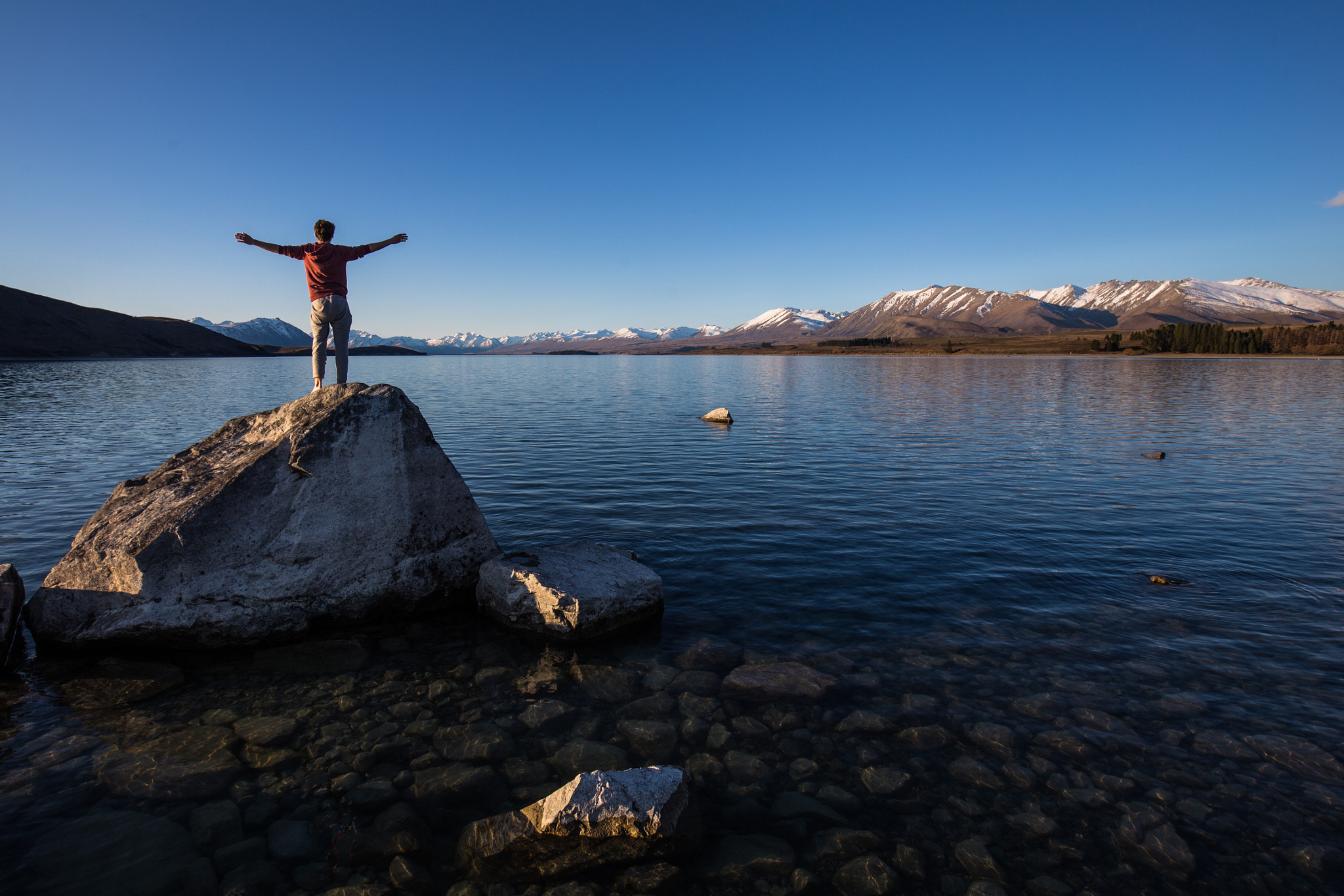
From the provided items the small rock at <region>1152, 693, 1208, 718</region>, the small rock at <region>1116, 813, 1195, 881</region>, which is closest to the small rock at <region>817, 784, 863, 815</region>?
the small rock at <region>1116, 813, 1195, 881</region>

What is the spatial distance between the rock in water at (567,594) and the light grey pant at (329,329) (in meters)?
5.97

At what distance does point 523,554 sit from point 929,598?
821 cm

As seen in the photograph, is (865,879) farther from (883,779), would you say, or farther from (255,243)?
(255,243)

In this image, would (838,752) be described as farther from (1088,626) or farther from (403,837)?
(1088,626)

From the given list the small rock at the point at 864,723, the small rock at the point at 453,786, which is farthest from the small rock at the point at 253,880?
the small rock at the point at 864,723

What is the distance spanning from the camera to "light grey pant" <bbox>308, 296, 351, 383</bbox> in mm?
13352

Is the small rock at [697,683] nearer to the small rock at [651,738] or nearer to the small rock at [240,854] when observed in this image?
the small rock at [651,738]

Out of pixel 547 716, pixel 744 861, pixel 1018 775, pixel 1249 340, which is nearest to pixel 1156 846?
pixel 1018 775

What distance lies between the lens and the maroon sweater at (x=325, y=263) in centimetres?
1307

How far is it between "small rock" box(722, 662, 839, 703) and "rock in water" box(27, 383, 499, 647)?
240 inches

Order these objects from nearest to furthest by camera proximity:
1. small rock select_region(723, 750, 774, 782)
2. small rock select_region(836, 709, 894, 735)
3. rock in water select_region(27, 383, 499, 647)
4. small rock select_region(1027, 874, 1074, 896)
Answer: small rock select_region(1027, 874, 1074, 896) < small rock select_region(723, 750, 774, 782) < small rock select_region(836, 709, 894, 735) < rock in water select_region(27, 383, 499, 647)

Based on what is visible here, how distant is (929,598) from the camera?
12289 mm

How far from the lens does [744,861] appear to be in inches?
239

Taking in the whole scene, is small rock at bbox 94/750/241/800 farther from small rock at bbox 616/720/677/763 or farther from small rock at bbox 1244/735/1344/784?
small rock at bbox 1244/735/1344/784
